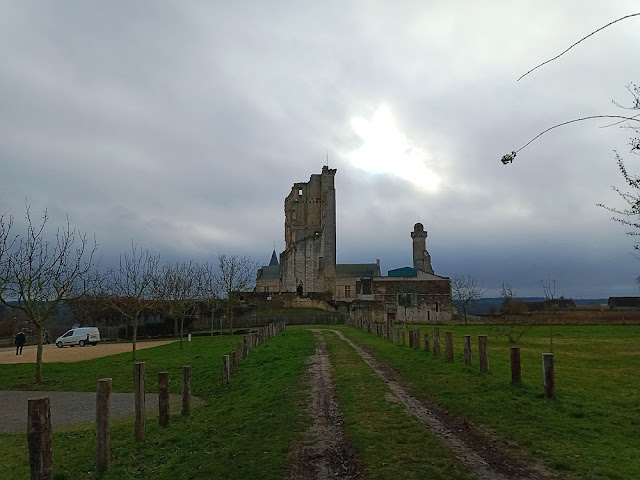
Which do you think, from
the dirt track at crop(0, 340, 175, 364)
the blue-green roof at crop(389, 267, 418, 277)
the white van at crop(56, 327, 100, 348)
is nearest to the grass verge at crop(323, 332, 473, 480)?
the dirt track at crop(0, 340, 175, 364)

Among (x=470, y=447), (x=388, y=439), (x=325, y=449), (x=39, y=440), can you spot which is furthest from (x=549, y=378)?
(x=39, y=440)

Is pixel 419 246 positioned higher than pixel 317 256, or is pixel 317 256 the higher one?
pixel 419 246

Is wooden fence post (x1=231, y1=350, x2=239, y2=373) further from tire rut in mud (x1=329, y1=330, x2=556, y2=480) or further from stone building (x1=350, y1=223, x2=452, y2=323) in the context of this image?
stone building (x1=350, y1=223, x2=452, y2=323)

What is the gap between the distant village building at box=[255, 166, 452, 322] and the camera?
58.6 meters

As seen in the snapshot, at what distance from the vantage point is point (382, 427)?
7.71 m

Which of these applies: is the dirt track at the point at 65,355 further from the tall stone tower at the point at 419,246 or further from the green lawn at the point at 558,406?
the tall stone tower at the point at 419,246

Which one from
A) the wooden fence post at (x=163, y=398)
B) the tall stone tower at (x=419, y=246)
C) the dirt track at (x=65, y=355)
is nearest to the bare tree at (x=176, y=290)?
the dirt track at (x=65, y=355)

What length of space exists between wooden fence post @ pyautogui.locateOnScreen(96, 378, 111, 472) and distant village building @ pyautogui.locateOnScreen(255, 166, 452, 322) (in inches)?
1674

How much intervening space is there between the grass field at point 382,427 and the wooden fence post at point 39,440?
2.83 ft

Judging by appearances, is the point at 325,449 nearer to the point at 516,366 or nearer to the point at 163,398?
the point at 163,398

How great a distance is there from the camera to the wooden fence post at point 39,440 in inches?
244

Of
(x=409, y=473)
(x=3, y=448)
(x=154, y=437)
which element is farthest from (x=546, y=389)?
(x=3, y=448)

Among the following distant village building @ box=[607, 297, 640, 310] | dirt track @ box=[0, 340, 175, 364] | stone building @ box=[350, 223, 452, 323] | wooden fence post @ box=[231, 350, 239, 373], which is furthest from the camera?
distant village building @ box=[607, 297, 640, 310]

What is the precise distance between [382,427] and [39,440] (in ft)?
15.4
